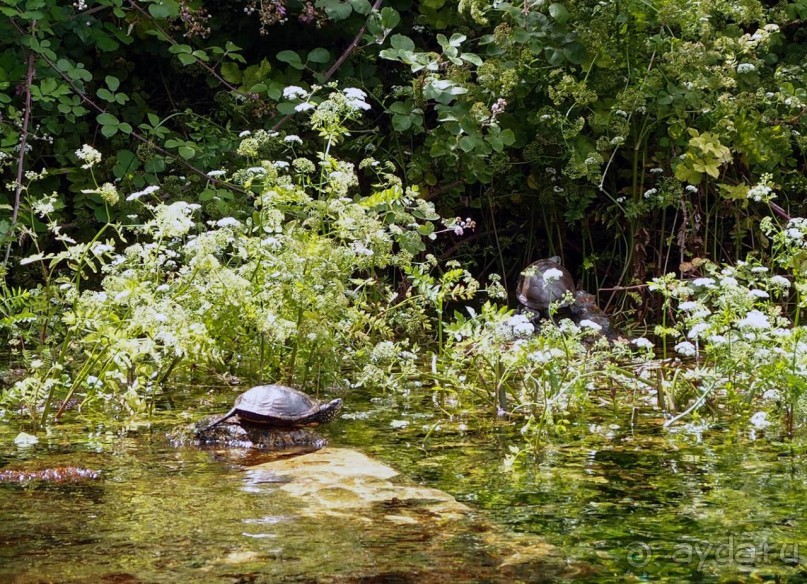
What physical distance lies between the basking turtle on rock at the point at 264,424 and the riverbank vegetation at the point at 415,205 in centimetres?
30

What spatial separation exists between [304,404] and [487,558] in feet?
5.37

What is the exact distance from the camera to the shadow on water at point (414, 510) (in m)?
2.36

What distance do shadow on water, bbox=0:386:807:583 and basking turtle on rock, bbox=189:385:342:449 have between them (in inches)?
5.1

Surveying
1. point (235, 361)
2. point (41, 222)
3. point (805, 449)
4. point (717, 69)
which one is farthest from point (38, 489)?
point (717, 69)

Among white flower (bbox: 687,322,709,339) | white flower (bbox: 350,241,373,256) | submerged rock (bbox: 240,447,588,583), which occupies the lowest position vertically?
submerged rock (bbox: 240,447,588,583)

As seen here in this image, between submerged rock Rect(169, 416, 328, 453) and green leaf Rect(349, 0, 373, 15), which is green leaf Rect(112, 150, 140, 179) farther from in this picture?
submerged rock Rect(169, 416, 328, 453)

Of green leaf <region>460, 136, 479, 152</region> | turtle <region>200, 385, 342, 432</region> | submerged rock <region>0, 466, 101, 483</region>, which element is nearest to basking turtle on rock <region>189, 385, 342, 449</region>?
turtle <region>200, 385, 342, 432</region>

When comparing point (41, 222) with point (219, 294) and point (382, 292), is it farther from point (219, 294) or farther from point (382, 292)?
point (219, 294)

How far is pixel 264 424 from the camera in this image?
3.87 metres

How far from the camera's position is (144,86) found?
805 cm

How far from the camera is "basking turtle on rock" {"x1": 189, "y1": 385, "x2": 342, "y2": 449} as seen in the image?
12.5ft

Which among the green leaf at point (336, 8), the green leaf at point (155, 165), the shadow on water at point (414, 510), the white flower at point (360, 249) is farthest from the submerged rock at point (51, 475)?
the green leaf at point (336, 8)

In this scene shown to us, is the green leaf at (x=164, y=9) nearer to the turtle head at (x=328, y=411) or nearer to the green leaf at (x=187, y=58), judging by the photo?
the green leaf at (x=187, y=58)

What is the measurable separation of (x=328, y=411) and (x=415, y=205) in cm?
275
